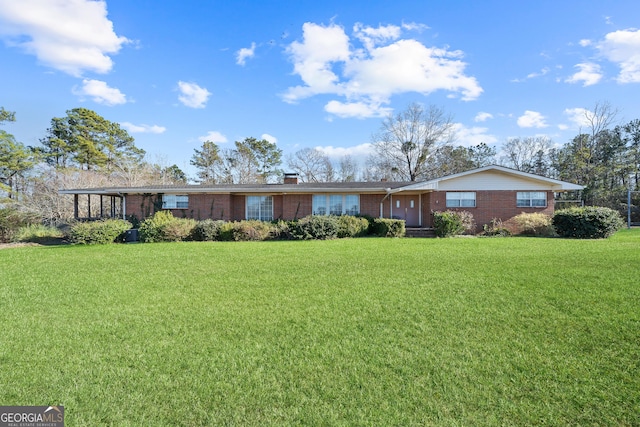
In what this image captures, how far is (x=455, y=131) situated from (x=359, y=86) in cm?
1572

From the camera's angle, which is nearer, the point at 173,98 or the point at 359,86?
the point at 173,98

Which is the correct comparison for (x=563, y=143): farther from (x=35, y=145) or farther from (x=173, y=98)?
(x=35, y=145)

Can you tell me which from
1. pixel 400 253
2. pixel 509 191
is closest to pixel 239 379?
pixel 400 253

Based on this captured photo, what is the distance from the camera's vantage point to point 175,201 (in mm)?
19219

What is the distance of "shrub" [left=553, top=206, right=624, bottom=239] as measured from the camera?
14.1m

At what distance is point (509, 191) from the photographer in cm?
1800

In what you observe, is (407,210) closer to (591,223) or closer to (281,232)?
(281,232)

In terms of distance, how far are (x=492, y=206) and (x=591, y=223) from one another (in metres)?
4.56

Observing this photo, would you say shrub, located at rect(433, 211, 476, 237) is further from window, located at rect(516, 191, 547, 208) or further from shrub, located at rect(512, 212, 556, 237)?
window, located at rect(516, 191, 547, 208)

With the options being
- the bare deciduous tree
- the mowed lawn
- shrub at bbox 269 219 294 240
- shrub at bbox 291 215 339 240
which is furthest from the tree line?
the mowed lawn

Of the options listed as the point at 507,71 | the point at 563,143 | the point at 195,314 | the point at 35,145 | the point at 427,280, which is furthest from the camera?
the point at 563,143

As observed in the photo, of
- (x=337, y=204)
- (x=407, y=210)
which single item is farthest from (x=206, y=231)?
(x=407, y=210)

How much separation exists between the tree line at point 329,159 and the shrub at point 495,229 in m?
17.5

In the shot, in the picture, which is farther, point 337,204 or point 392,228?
point 337,204
